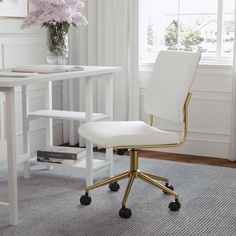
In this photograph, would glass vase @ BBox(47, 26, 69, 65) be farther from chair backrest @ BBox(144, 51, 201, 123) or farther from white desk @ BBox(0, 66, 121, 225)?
chair backrest @ BBox(144, 51, 201, 123)

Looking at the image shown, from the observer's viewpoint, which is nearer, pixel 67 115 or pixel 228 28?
pixel 67 115

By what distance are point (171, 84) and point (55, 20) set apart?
32.3 inches

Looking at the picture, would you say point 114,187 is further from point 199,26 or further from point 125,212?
point 199,26

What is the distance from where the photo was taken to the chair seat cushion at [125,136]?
108 inches

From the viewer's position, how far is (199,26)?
432 cm

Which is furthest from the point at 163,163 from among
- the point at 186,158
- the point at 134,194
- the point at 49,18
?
the point at 49,18

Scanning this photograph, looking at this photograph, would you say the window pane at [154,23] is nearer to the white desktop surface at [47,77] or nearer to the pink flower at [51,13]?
the white desktop surface at [47,77]

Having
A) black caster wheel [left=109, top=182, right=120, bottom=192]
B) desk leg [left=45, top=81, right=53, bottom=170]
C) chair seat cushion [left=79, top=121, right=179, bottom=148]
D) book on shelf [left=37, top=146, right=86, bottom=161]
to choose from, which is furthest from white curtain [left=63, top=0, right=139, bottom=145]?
chair seat cushion [left=79, top=121, right=179, bottom=148]

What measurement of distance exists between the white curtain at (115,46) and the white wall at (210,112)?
0.50 m

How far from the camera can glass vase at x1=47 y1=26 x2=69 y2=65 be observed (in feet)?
10.7

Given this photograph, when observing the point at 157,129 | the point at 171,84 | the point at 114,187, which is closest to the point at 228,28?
the point at 171,84

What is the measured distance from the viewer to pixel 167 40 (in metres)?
4.46

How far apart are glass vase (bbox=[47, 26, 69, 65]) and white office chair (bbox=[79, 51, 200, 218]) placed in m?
0.52

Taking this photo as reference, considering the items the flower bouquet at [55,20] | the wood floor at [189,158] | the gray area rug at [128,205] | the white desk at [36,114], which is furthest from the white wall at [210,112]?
the flower bouquet at [55,20]
